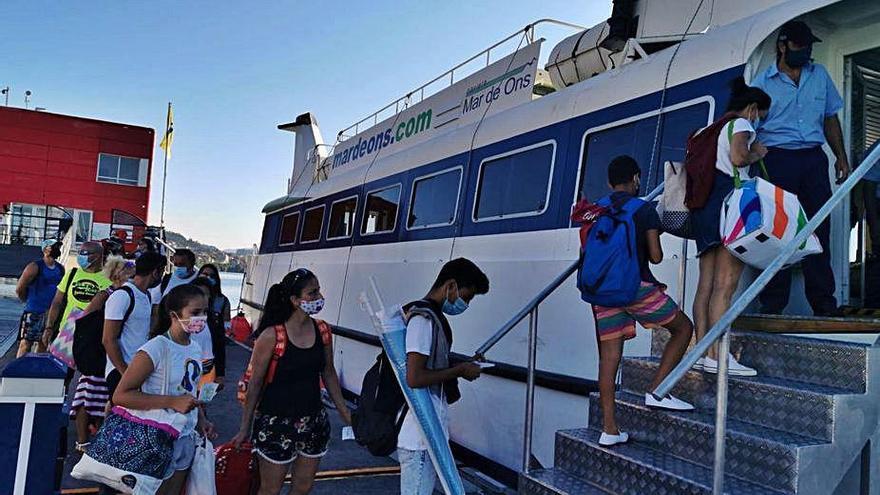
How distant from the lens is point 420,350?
328 cm

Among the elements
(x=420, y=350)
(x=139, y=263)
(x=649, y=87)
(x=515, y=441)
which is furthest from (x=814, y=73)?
(x=139, y=263)

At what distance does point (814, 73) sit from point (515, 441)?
3153 millimetres

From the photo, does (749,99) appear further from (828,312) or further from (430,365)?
(430,365)

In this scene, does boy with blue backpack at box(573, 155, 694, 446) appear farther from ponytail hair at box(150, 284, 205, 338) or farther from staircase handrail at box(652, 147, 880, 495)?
ponytail hair at box(150, 284, 205, 338)

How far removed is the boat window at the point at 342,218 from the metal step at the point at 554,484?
5957 millimetres

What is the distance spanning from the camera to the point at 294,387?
3523 millimetres

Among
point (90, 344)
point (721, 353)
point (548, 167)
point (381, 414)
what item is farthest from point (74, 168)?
point (721, 353)

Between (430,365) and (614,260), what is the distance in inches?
40.9

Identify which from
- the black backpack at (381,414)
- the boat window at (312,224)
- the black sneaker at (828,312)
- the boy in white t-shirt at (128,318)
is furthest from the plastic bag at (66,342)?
the boat window at (312,224)

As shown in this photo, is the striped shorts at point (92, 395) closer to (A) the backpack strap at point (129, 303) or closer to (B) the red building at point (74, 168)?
(A) the backpack strap at point (129, 303)

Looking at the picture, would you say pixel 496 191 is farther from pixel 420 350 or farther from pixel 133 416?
pixel 133 416

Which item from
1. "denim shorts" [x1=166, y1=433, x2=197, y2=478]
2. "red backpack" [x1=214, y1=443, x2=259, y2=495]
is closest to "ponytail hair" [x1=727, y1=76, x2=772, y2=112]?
"red backpack" [x1=214, y1=443, x2=259, y2=495]

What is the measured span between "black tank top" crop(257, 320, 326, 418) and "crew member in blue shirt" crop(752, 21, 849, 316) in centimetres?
258

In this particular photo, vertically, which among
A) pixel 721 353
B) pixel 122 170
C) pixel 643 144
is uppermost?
pixel 122 170
